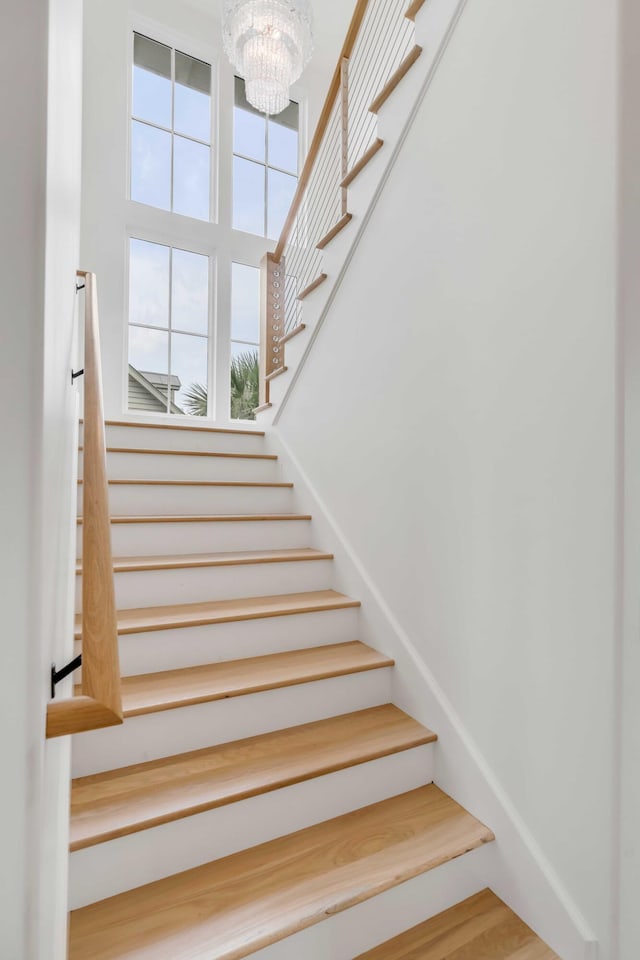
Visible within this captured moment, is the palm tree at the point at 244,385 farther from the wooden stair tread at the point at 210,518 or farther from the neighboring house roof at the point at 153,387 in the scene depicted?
the wooden stair tread at the point at 210,518

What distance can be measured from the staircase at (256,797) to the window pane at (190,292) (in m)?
2.46

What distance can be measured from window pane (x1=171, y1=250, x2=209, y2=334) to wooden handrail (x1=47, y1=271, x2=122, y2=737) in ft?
10.8

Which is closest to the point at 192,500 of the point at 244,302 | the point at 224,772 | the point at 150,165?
the point at 224,772

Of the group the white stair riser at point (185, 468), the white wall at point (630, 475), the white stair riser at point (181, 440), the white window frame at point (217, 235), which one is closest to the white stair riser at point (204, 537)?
the white stair riser at point (185, 468)

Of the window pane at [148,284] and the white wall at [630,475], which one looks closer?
the white wall at [630,475]

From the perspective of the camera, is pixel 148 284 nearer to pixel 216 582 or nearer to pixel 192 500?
pixel 192 500

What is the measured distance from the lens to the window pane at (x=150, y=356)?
12.7 ft

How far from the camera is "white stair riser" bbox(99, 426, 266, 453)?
2760 millimetres

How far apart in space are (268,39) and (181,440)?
2.10 meters

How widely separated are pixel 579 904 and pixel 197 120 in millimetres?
5109

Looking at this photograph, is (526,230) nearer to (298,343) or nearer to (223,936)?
(298,343)

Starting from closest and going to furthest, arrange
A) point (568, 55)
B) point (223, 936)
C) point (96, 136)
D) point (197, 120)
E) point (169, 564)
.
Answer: point (223, 936) → point (568, 55) → point (169, 564) → point (96, 136) → point (197, 120)

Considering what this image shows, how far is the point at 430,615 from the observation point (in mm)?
1690

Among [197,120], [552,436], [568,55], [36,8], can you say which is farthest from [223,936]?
[197,120]
